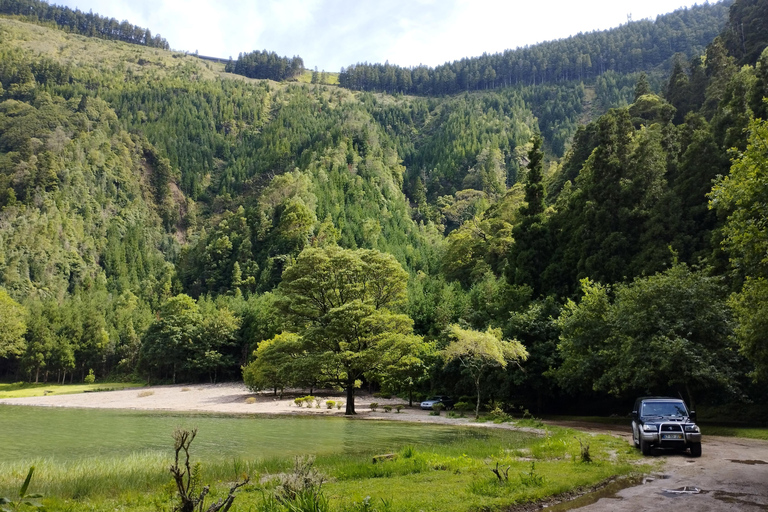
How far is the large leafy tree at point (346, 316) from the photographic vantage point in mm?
40625

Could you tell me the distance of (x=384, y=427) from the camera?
30516mm

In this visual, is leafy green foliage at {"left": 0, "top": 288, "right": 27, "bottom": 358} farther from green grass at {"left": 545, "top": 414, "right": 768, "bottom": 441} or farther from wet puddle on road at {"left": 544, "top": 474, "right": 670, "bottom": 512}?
wet puddle on road at {"left": 544, "top": 474, "right": 670, "bottom": 512}

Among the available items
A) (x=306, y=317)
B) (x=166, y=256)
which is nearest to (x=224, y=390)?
(x=306, y=317)

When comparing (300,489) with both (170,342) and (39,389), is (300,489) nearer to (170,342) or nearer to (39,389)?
Result: (170,342)

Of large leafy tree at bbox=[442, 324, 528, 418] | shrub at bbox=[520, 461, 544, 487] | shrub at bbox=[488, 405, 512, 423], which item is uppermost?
large leafy tree at bbox=[442, 324, 528, 418]

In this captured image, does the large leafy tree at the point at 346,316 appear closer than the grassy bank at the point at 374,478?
No

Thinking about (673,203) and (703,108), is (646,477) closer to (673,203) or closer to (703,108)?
(673,203)

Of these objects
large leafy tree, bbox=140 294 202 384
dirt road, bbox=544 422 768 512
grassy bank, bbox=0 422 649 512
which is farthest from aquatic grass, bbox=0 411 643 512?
large leafy tree, bbox=140 294 202 384

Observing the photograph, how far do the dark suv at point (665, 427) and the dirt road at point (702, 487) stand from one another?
40cm

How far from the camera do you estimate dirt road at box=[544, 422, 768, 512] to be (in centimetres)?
1032

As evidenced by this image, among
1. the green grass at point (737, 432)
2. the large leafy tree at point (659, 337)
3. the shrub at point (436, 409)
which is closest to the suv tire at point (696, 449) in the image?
the green grass at point (737, 432)

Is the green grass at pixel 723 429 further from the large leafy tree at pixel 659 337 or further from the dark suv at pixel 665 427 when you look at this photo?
the dark suv at pixel 665 427

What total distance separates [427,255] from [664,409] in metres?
109

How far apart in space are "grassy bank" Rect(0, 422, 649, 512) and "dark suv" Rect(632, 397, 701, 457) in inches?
31.9
